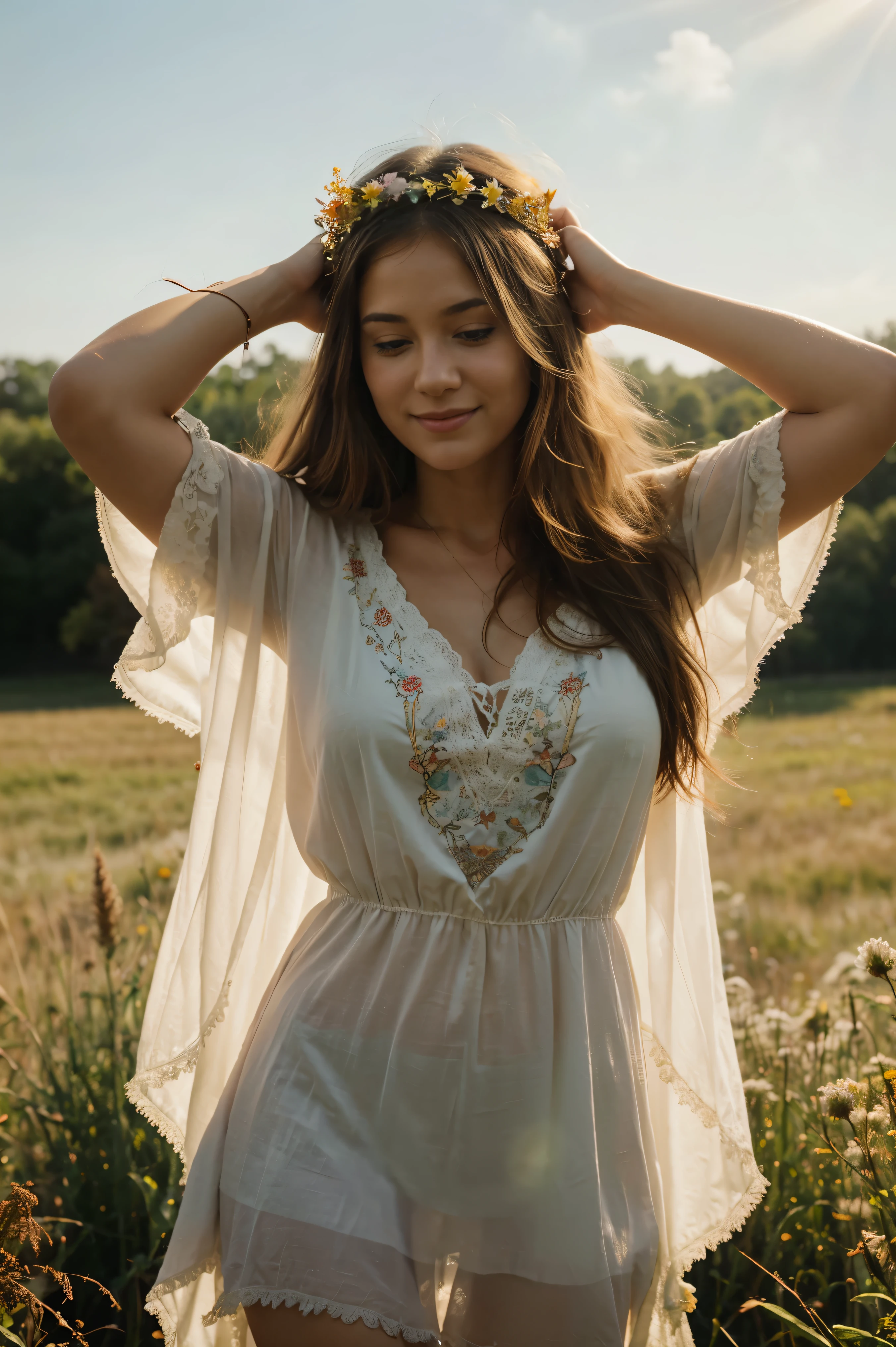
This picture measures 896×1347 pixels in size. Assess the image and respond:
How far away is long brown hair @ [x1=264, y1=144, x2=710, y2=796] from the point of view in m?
1.88

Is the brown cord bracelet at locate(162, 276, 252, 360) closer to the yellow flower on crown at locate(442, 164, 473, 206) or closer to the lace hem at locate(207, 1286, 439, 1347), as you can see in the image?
the yellow flower on crown at locate(442, 164, 473, 206)

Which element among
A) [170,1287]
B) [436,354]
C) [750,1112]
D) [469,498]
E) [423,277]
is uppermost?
[423,277]

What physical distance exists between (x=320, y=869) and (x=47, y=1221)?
1.31 m

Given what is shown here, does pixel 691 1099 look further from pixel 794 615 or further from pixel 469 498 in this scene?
pixel 469 498

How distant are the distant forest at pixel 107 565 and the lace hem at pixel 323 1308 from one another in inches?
704

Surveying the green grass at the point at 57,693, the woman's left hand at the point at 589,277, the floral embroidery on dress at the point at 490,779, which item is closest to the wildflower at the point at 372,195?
the woman's left hand at the point at 589,277

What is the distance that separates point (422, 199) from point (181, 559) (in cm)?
82

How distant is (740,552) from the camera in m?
1.94

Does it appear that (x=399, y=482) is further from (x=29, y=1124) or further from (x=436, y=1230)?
(x=29, y=1124)

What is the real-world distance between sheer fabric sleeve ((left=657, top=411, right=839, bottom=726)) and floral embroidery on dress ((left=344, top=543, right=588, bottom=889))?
461 millimetres

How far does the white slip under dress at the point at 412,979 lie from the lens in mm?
1614

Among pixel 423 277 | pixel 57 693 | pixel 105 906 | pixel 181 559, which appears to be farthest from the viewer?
pixel 57 693

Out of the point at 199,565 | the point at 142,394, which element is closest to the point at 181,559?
the point at 199,565

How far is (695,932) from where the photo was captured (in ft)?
6.64
